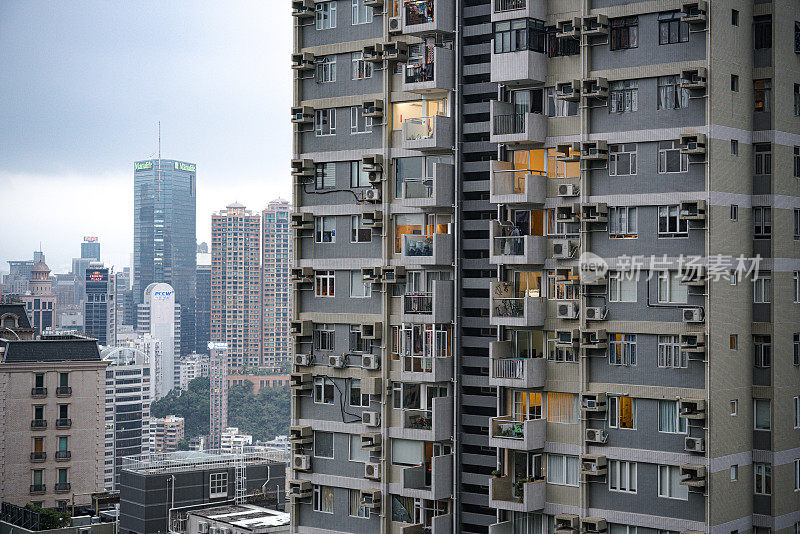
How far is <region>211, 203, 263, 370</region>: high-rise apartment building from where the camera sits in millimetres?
57500

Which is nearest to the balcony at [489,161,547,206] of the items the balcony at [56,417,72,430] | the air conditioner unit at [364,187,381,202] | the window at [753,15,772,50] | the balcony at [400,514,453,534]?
the air conditioner unit at [364,187,381,202]

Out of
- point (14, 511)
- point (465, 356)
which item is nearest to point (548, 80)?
point (465, 356)

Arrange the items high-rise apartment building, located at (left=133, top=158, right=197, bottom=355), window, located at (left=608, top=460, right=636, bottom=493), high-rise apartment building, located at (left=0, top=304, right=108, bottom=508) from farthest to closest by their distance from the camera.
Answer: high-rise apartment building, located at (left=133, top=158, right=197, bottom=355), high-rise apartment building, located at (left=0, top=304, right=108, bottom=508), window, located at (left=608, top=460, right=636, bottom=493)

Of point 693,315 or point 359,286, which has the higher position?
point 359,286

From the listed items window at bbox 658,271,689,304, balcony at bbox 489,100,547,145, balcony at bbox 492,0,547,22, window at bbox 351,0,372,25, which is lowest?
window at bbox 658,271,689,304

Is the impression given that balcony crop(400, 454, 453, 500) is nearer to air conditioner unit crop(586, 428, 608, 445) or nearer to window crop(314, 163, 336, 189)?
air conditioner unit crop(586, 428, 608, 445)

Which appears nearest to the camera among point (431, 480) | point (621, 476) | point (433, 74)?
point (621, 476)

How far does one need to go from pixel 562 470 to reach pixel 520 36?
524 centimetres

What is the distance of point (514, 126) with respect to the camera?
45.0 ft

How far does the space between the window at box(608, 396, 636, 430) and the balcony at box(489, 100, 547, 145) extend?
3233mm

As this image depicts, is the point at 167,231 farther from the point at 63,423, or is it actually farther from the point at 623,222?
the point at 623,222

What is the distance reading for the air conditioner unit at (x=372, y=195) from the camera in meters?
15.2

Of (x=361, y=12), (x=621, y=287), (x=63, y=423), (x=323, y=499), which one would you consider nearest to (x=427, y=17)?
(x=361, y=12)

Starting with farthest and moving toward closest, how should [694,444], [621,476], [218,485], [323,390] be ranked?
[218,485] < [323,390] < [621,476] < [694,444]
